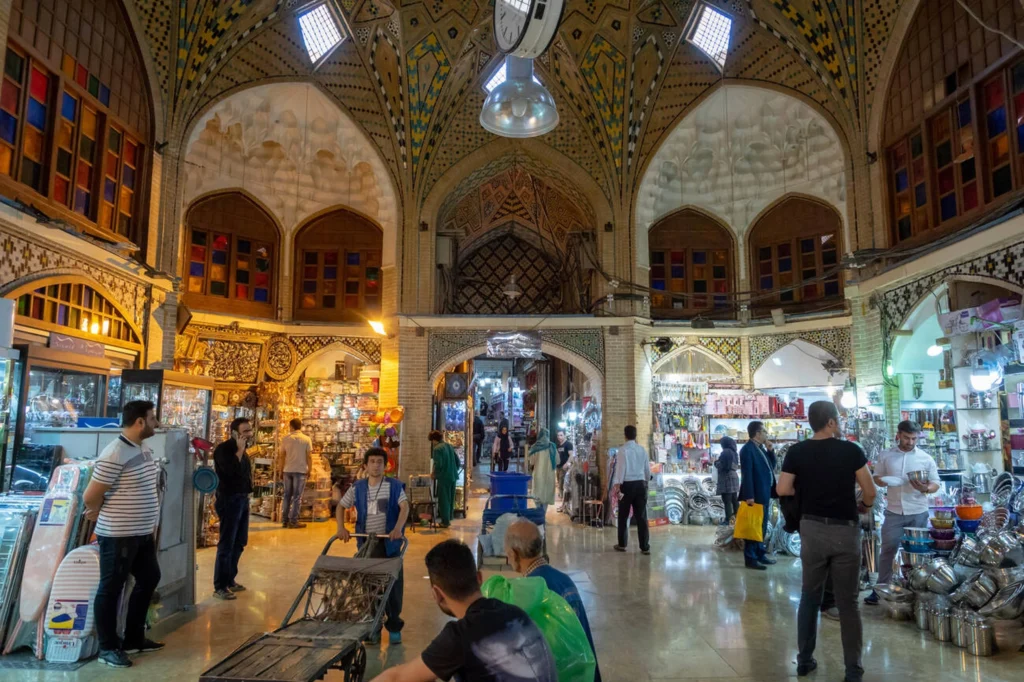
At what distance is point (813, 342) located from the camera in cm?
1251

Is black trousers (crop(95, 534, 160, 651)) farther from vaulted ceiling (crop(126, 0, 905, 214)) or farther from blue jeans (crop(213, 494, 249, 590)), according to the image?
vaulted ceiling (crop(126, 0, 905, 214))

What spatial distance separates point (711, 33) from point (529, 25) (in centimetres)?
881

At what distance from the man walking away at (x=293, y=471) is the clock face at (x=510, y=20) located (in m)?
6.78

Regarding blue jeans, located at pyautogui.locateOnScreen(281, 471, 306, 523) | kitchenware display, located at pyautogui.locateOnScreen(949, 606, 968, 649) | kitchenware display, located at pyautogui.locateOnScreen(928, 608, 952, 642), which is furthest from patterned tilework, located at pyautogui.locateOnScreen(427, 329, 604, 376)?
kitchenware display, located at pyautogui.locateOnScreen(949, 606, 968, 649)

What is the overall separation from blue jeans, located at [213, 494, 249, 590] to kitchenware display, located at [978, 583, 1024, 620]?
19.5ft

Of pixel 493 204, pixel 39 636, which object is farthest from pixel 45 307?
pixel 493 204

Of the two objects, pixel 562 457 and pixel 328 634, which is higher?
pixel 562 457

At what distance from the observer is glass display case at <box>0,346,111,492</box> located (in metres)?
6.05

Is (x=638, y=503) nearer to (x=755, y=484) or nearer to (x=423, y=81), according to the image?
(x=755, y=484)

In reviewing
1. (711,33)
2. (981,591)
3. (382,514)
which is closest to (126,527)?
(382,514)

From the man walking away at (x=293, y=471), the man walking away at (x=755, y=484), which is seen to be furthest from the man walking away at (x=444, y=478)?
the man walking away at (x=755, y=484)

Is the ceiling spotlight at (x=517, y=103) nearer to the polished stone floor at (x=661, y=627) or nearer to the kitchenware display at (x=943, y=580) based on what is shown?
the polished stone floor at (x=661, y=627)

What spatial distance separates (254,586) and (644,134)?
10117mm

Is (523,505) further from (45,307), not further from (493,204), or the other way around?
(493,204)
